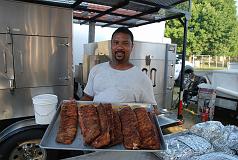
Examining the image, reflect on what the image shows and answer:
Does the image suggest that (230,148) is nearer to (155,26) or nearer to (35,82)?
(35,82)

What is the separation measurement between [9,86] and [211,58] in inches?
1100

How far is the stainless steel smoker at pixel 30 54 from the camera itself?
3.45 metres

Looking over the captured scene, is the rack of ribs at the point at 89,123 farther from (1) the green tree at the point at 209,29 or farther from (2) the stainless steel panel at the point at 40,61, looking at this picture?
(1) the green tree at the point at 209,29

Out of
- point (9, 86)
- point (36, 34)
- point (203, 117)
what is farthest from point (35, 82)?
point (203, 117)

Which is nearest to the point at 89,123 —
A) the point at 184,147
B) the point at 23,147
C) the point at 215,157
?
the point at 184,147

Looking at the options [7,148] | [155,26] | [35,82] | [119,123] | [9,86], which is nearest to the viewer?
[119,123]

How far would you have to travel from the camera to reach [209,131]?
6.16 ft

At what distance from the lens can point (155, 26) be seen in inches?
399

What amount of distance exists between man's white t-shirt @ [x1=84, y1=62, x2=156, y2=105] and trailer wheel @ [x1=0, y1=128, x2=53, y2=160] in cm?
175

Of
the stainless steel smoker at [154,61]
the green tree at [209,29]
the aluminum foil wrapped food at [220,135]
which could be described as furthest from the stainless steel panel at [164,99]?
the green tree at [209,29]

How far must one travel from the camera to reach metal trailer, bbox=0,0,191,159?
11.1 ft

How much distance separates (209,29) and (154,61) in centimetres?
2351

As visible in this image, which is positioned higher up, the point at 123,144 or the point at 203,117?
the point at 123,144

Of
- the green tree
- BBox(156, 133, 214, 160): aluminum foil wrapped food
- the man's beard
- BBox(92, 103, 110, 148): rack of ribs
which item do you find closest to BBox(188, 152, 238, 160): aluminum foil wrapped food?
BBox(156, 133, 214, 160): aluminum foil wrapped food
